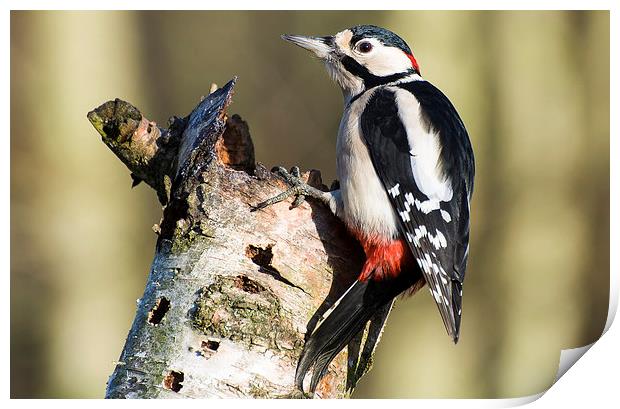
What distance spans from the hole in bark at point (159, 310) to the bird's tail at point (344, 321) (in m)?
0.27

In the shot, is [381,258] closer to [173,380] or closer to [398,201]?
[398,201]

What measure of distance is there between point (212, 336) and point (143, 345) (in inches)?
5.2

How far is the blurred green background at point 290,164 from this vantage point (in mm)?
2762

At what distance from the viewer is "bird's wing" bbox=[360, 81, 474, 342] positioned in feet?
5.74

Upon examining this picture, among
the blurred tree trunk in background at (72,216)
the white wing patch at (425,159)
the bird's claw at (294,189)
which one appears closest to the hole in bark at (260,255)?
the bird's claw at (294,189)

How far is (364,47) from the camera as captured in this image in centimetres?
209

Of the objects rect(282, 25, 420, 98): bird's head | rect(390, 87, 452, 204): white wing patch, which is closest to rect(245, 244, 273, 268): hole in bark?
rect(390, 87, 452, 204): white wing patch

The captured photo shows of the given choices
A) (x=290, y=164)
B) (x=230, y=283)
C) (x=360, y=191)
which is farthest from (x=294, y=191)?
(x=290, y=164)

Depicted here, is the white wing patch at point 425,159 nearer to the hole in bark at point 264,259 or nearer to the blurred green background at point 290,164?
the hole in bark at point 264,259

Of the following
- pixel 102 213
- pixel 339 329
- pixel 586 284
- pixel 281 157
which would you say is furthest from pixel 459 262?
pixel 102 213

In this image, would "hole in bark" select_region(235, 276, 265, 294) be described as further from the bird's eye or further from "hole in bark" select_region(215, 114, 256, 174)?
the bird's eye

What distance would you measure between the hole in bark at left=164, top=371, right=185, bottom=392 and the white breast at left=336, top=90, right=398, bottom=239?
50cm

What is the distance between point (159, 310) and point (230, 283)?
0.47 feet

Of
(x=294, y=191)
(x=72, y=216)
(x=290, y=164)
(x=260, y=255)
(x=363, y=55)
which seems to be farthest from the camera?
(x=72, y=216)
